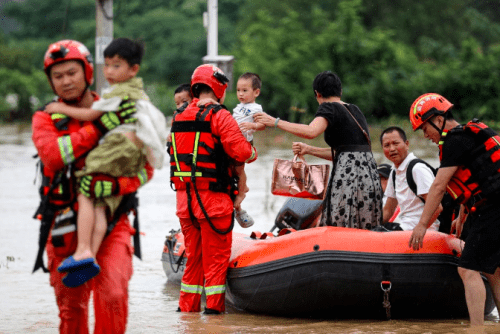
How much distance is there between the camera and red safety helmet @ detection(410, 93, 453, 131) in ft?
19.1

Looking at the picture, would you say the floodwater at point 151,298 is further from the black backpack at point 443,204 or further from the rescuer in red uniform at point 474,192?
the black backpack at point 443,204

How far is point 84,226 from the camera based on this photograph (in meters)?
4.18

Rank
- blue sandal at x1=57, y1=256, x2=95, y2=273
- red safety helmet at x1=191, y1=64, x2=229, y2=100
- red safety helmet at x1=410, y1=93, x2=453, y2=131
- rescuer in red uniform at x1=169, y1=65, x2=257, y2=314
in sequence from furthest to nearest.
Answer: red safety helmet at x1=191, y1=64, x2=229, y2=100
rescuer in red uniform at x1=169, y1=65, x2=257, y2=314
red safety helmet at x1=410, y1=93, x2=453, y2=131
blue sandal at x1=57, y1=256, x2=95, y2=273

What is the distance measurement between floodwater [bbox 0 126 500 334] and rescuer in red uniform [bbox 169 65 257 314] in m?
0.43

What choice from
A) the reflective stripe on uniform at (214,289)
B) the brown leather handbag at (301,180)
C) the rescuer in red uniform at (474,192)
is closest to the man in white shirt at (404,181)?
the brown leather handbag at (301,180)

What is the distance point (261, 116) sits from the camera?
6.38 m

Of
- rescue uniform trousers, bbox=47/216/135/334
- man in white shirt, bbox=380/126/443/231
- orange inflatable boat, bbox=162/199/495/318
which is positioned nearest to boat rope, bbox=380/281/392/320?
orange inflatable boat, bbox=162/199/495/318

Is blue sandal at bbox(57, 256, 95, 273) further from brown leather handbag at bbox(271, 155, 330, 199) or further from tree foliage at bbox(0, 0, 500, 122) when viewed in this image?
tree foliage at bbox(0, 0, 500, 122)

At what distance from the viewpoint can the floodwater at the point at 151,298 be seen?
5.85 metres

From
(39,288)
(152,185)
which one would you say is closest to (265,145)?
(152,185)

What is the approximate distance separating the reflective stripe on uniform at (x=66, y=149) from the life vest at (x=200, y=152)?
2001mm

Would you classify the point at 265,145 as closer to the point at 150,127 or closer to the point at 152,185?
the point at 152,185

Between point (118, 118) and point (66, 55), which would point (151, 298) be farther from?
point (66, 55)

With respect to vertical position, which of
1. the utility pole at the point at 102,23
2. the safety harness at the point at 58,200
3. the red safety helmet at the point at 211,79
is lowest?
the safety harness at the point at 58,200
